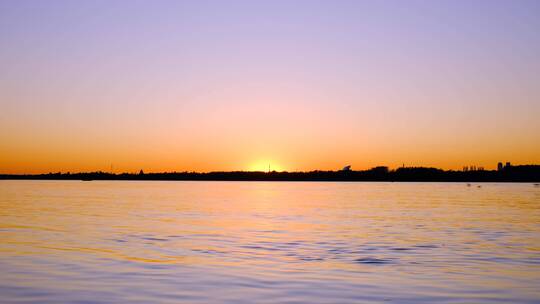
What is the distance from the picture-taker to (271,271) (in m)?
23.5

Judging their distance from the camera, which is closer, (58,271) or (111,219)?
(58,271)

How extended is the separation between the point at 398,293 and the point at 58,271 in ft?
40.5

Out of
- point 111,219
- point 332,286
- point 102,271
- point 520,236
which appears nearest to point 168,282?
point 102,271

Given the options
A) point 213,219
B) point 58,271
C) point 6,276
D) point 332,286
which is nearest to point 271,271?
point 332,286

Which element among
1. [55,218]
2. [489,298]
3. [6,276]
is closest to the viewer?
[489,298]

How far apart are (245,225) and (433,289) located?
89.8 ft

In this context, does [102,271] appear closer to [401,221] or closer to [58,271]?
[58,271]

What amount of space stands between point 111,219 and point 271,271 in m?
29.4

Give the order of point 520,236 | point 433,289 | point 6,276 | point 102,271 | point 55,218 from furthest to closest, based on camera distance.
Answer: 1. point 55,218
2. point 520,236
3. point 102,271
4. point 6,276
5. point 433,289

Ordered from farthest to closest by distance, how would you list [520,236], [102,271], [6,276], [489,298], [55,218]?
[55,218] → [520,236] → [102,271] → [6,276] → [489,298]

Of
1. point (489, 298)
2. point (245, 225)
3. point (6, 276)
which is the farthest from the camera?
point (245, 225)

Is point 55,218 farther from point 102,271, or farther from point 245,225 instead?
point 102,271

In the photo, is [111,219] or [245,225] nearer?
[245,225]

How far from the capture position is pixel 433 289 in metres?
20.0
